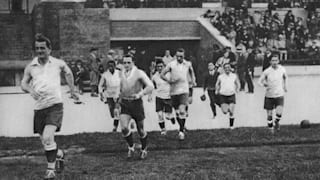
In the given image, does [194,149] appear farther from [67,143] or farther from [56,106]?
[56,106]

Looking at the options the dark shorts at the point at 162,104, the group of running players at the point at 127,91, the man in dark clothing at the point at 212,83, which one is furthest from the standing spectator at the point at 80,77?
the dark shorts at the point at 162,104

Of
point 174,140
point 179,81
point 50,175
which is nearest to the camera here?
point 50,175

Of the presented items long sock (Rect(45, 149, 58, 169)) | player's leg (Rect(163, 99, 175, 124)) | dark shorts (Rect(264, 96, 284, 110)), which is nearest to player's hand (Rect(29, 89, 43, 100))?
long sock (Rect(45, 149, 58, 169))

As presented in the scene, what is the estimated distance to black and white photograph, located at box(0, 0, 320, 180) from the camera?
829 cm

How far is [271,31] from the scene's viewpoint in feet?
84.6

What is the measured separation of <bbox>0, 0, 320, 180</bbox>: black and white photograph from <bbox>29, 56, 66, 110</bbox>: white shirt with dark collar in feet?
0.05

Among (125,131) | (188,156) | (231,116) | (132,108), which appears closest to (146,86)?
(132,108)

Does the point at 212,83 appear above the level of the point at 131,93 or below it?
below

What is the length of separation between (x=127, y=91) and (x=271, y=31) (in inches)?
690

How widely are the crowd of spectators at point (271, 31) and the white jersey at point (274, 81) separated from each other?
11413 millimetres

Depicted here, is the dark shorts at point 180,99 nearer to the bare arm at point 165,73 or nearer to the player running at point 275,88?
the bare arm at point 165,73

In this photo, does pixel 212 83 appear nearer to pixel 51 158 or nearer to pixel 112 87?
pixel 112 87

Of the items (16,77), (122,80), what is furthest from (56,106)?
(16,77)

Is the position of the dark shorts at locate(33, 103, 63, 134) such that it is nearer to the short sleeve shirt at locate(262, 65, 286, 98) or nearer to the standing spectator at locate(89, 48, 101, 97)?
the short sleeve shirt at locate(262, 65, 286, 98)
